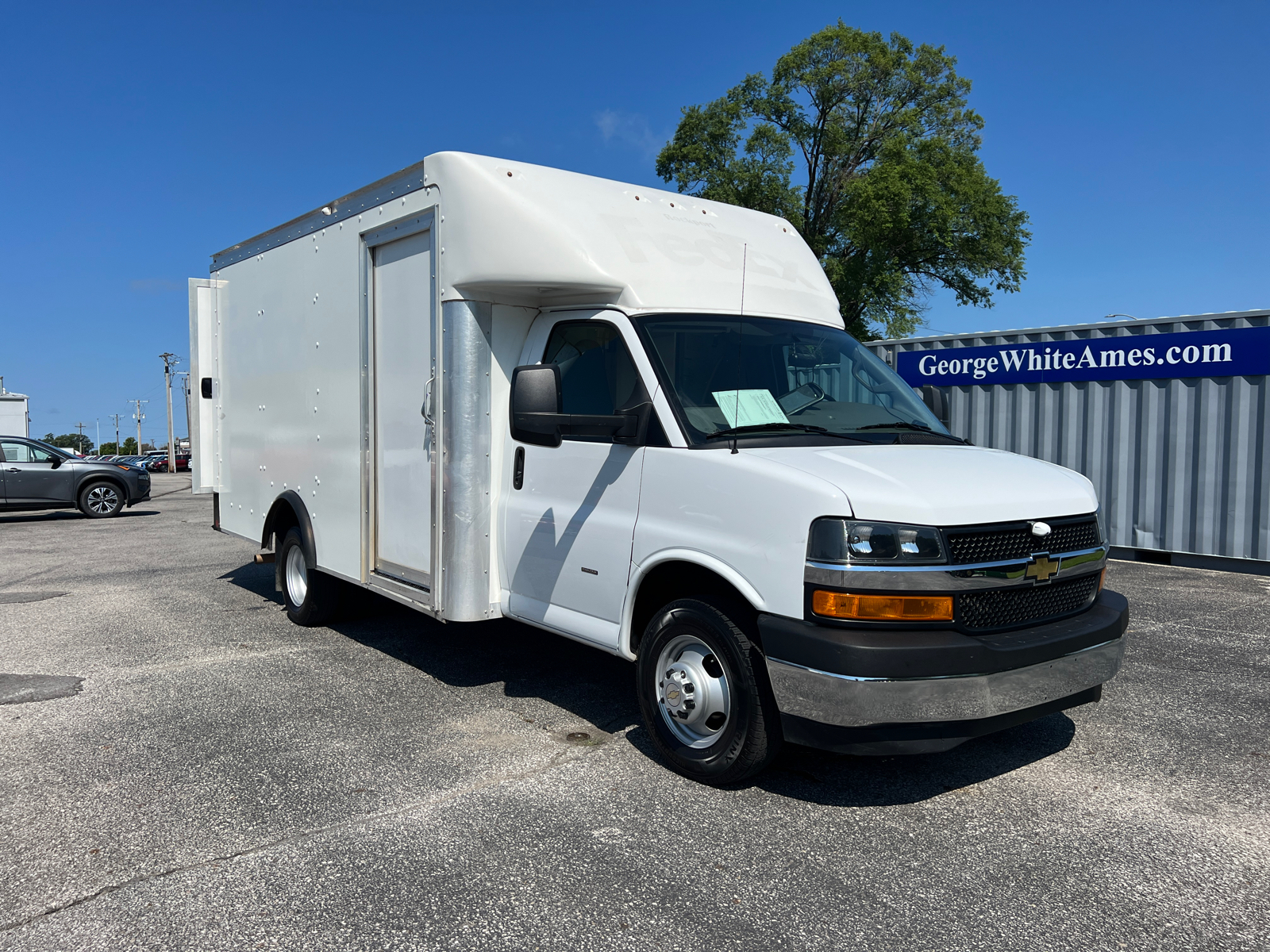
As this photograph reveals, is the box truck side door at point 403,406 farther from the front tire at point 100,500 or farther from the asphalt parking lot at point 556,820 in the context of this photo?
the front tire at point 100,500

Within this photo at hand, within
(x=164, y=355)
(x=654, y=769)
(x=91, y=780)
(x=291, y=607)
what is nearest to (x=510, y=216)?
(x=654, y=769)

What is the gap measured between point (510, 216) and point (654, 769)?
2793 mm

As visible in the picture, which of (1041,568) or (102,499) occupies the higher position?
(1041,568)

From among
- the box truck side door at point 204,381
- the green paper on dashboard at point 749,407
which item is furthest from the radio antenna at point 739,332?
the box truck side door at point 204,381

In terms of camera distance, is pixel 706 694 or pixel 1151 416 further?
pixel 1151 416

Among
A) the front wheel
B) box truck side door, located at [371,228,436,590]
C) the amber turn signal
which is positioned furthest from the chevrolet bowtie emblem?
box truck side door, located at [371,228,436,590]

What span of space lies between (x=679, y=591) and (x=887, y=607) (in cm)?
110

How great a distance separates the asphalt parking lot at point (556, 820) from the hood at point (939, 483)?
1270 mm

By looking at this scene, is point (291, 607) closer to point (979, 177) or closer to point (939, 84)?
point (979, 177)

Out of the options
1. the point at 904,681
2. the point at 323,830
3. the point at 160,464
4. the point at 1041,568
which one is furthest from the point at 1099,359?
the point at 160,464

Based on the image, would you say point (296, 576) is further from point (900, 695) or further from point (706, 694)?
point (900, 695)

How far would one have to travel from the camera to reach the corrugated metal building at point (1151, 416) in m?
10.4

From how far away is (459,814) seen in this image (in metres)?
3.77

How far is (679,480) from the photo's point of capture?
159 inches
